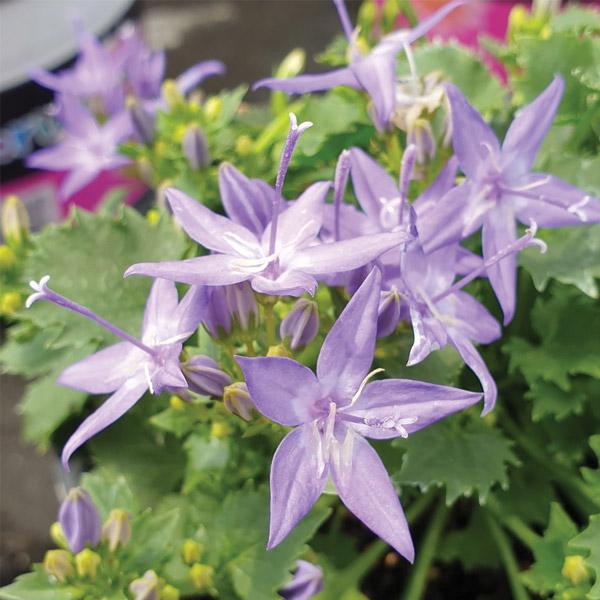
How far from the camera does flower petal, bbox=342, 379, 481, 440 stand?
1.45 feet

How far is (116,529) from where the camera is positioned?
0.55 m

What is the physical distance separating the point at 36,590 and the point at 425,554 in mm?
316

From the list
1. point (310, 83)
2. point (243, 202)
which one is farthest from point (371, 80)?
point (243, 202)

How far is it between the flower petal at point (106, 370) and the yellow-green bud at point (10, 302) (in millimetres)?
209

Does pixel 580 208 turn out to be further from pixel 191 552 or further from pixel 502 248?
pixel 191 552

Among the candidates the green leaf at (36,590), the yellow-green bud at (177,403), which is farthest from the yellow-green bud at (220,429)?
the green leaf at (36,590)

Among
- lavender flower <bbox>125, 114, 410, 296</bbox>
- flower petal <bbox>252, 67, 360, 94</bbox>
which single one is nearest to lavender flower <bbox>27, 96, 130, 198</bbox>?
flower petal <bbox>252, 67, 360, 94</bbox>

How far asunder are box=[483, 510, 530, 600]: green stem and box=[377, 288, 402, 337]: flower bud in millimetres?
281

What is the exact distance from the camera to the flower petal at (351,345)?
43 cm

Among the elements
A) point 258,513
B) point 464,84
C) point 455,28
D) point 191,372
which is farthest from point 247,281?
point 455,28

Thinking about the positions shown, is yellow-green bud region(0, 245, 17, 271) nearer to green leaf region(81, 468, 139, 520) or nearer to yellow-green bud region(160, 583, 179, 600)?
green leaf region(81, 468, 139, 520)

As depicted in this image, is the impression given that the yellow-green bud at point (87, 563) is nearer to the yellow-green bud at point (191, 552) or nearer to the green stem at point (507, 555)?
the yellow-green bud at point (191, 552)

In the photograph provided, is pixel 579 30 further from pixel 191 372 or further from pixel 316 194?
pixel 191 372

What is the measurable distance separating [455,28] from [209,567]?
1159mm
